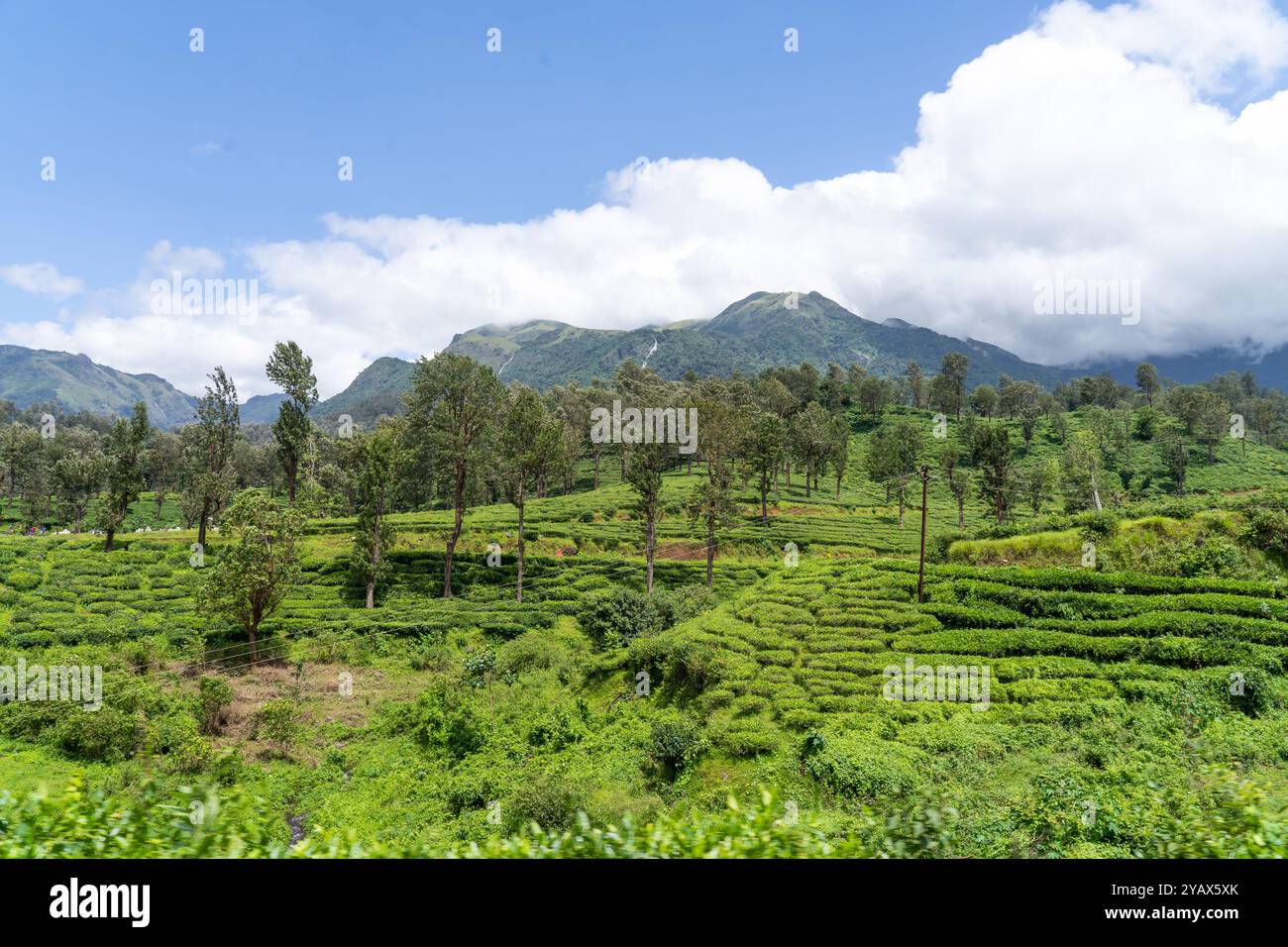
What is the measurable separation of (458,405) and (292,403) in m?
18.4

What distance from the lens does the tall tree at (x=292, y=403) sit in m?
55.3

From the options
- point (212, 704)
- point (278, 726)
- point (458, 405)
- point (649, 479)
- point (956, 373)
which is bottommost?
point (278, 726)

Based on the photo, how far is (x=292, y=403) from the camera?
188 ft

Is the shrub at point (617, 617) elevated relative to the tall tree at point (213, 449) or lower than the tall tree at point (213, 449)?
lower

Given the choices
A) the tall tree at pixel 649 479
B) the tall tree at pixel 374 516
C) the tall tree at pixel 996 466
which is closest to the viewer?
the tall tree at pixel 374 516

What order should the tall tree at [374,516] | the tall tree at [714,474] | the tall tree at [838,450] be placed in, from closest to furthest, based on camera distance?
the tall tree at [374,516], the tall tree at [714,474], the tall tree at [838,450]

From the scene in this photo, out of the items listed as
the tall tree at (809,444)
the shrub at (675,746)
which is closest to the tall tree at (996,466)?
the tall tree at (809,444)

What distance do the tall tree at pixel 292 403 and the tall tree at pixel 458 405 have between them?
1192 centimetres

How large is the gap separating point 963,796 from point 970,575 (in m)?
20.7

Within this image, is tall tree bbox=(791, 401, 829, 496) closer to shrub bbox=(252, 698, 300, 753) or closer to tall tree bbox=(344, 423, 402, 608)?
tall tree bbox=(344, 423, 402, 608)

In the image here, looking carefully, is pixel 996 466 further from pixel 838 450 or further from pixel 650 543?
pixel 650 543

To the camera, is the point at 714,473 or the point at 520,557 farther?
the point at 714,473

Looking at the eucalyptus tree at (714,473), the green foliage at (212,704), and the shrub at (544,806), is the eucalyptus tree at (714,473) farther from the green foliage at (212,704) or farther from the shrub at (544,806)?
the green foliage at (212,704)

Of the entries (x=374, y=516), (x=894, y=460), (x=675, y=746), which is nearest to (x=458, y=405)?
(x=374, y=516)
